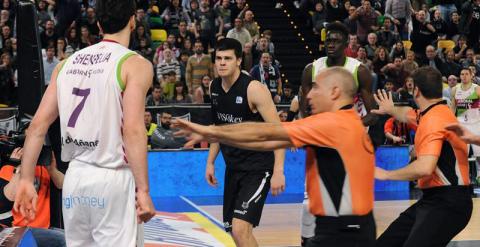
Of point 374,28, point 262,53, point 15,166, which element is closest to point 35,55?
point 15,166

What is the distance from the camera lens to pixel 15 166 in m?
7.63

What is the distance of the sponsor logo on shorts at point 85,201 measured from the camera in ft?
18.0

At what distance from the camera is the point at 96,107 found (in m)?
5.55

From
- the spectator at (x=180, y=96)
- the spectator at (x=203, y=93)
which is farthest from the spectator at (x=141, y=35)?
the spectator at (x=180, y=96)

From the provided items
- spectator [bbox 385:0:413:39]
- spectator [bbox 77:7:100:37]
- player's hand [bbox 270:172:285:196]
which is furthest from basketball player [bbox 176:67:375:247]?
spectator [bbox 385:0:413:39]

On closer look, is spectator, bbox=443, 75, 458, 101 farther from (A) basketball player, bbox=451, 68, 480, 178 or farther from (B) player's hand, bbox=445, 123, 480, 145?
(B) player's hand, bbox=445, 123, 480, 145

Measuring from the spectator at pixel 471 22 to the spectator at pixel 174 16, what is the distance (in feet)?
26.1

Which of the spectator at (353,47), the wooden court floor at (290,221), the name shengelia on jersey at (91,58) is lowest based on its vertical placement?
the wooden court floor at (290,221)

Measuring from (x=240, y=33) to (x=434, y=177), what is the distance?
48.8 ft

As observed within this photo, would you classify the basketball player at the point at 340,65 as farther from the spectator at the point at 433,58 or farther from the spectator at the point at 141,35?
the spectator at the point at 433,58

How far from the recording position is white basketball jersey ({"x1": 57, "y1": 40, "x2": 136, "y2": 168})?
5.54 m

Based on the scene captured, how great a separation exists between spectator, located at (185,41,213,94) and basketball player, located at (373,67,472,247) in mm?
12954

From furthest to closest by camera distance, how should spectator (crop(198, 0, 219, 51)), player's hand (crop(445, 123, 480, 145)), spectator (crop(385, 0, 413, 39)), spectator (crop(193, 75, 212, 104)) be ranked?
1. spectator (crop(385, 0, 413, 39))
2. spectator (crop(198, 0, 219, 51))
3. spectator (crop(193, 75, 212, 104))
4. player's hand (crop(445, 123, 480, 145))

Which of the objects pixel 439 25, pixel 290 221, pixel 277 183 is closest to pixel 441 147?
pixel 277 183
